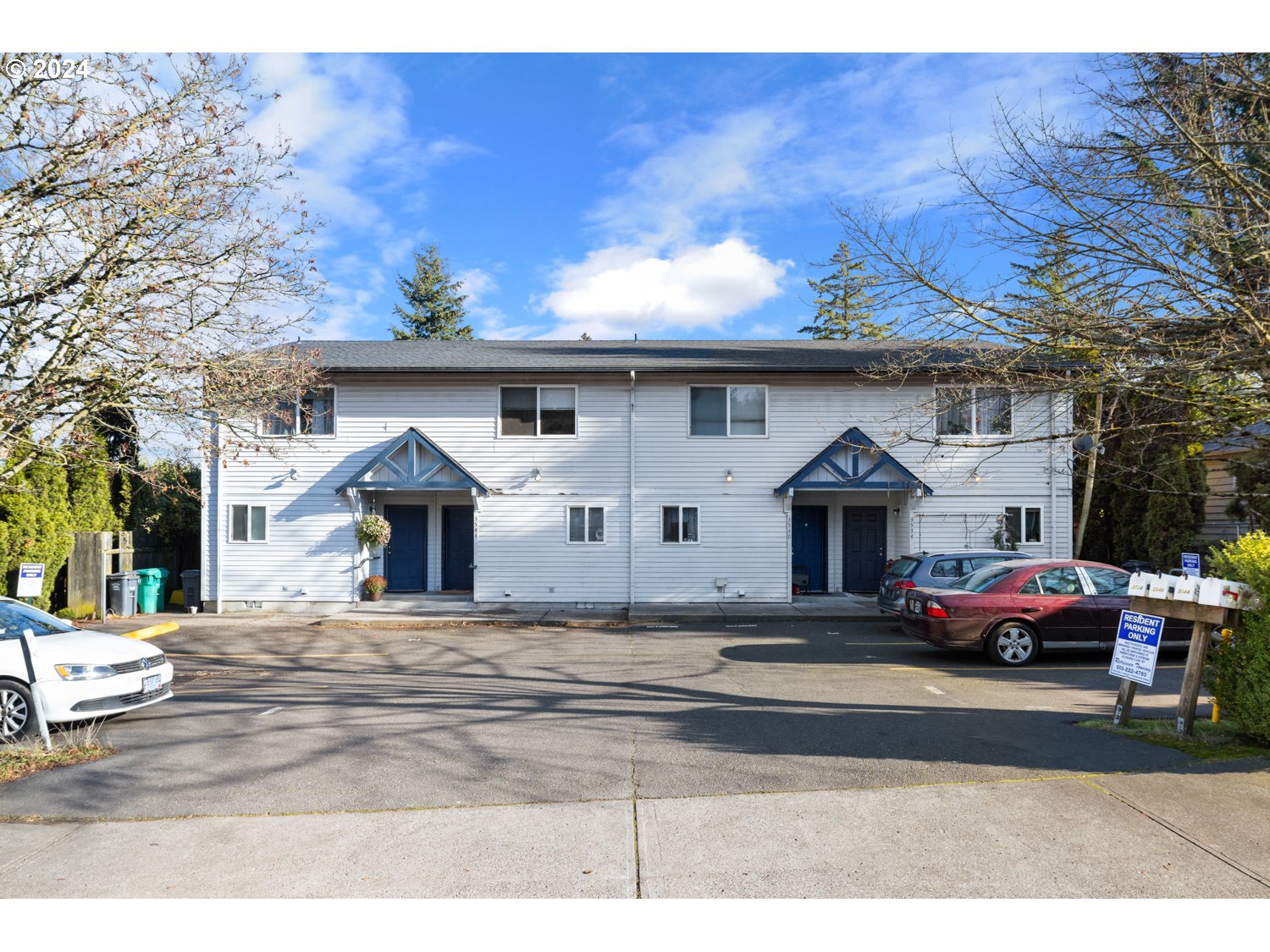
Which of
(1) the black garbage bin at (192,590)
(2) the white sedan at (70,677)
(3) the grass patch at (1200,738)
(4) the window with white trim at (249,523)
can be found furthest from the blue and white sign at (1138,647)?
(1) the black garbage bin at (192,590)

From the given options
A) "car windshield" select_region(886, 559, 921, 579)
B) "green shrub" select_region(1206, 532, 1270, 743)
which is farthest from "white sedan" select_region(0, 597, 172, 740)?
"car windshield" select_region(886, 559, 921, 579)

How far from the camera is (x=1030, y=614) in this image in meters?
11.1

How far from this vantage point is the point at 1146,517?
784 inches

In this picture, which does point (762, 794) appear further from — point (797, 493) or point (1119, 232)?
point (797, 493)

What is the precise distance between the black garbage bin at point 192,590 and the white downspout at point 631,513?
404 inches

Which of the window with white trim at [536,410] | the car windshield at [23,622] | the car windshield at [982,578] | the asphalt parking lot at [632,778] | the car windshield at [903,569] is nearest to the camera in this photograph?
the asphalt parking lot at [632,778]

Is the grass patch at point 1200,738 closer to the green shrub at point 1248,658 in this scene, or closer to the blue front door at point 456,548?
the green shrub at point 1248,658

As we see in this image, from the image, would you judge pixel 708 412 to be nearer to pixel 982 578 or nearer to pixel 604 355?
pixel 604 355

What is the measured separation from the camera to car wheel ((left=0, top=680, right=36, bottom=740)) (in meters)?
7.36

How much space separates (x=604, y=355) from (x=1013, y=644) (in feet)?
39.6

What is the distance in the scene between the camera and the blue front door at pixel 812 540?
19891 mm

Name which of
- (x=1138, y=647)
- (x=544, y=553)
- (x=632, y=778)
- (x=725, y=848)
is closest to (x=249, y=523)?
(x=544, y=553)

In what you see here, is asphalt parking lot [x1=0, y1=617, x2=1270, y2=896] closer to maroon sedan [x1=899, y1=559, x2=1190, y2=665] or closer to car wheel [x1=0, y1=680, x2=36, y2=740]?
maroon sedan [x1=899, y1=559, x2=1190, y2=665]

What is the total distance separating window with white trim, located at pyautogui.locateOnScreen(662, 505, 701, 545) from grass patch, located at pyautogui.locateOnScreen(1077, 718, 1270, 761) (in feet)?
37.8
